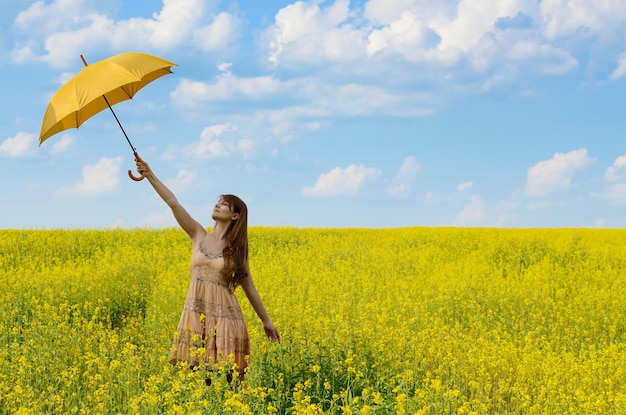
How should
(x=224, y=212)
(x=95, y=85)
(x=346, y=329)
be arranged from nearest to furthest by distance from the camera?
(x=224, y=212) → (x=95, y=85) → (x=346, y=329)

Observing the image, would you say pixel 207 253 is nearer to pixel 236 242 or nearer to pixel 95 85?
pixel 236 242

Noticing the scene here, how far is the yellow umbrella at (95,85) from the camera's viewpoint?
5.69 m

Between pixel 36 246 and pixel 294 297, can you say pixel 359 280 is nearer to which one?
pixel 294 297

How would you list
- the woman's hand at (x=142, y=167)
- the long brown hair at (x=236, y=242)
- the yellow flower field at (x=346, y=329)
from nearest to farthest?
the long brown hair at (x=236, y=242), the woman's hand at (x=142, y=167), the yellow flower field at (x=346, y=329)

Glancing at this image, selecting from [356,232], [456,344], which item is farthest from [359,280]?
[356,232]

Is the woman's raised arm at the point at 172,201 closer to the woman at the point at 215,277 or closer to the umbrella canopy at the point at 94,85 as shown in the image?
the woman at the point at 215,277

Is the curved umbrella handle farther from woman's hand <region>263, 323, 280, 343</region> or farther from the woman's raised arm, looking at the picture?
woman's hand <region>263, 323, 280, 343</region>

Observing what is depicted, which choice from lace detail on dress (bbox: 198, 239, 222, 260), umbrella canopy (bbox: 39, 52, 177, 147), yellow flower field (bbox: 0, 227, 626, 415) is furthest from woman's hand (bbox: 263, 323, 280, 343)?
umbrella canopy (bbox: 39, 52, 177, 147)

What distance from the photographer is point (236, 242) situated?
521cm

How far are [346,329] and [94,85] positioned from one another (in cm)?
360

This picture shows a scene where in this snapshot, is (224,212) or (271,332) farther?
(271,332)

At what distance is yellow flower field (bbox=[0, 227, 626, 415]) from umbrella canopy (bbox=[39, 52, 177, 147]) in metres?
2.28

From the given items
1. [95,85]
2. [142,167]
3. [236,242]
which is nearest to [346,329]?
[236,242]

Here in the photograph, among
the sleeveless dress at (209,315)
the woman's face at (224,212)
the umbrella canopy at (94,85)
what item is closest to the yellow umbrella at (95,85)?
the umbrella canopy at (94,85)
